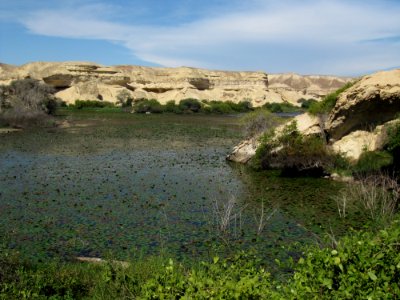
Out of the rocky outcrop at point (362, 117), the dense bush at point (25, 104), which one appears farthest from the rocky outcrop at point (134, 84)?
the rocky outcrop at point (362, 117)

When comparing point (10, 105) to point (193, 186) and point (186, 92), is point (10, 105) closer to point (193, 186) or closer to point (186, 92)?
point (193, 186)

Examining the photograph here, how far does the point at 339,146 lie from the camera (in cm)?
2408

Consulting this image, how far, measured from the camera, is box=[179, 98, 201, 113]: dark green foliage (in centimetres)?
8819

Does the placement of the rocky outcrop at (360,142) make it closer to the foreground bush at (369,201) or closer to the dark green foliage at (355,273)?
the foreground bush at (369,201)

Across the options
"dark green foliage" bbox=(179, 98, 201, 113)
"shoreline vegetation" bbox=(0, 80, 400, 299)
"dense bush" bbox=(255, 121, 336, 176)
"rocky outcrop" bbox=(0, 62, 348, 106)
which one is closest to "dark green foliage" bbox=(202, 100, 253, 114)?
"dark green foliage" bbox=(179, 98, 201, 113)

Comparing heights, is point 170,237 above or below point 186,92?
below

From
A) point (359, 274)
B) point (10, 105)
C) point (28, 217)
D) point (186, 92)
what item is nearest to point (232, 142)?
point (28, 217)

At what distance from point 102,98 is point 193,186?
277 feet

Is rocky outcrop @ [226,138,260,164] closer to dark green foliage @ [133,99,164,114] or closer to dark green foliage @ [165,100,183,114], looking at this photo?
dark green foliage @ [165,100,183,114]

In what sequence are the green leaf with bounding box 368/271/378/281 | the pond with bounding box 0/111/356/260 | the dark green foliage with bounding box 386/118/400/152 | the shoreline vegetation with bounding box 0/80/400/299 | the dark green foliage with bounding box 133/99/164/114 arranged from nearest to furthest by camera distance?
the green leaf with bounding box 368/271/378/281 → the shoreline vegetation with bounding box 0/80/400/299 → the pond with bounding box 0/111/356/260 → the dark green foliage with bounding box 386/118/400/152 → the dark green foliage with bounding box 133/99/164/114

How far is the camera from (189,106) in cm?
8981

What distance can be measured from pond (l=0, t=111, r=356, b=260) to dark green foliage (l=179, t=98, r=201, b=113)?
5566 centimetres

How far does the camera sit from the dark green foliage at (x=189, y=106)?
289 ft

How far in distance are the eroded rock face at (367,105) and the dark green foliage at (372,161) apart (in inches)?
98.6
